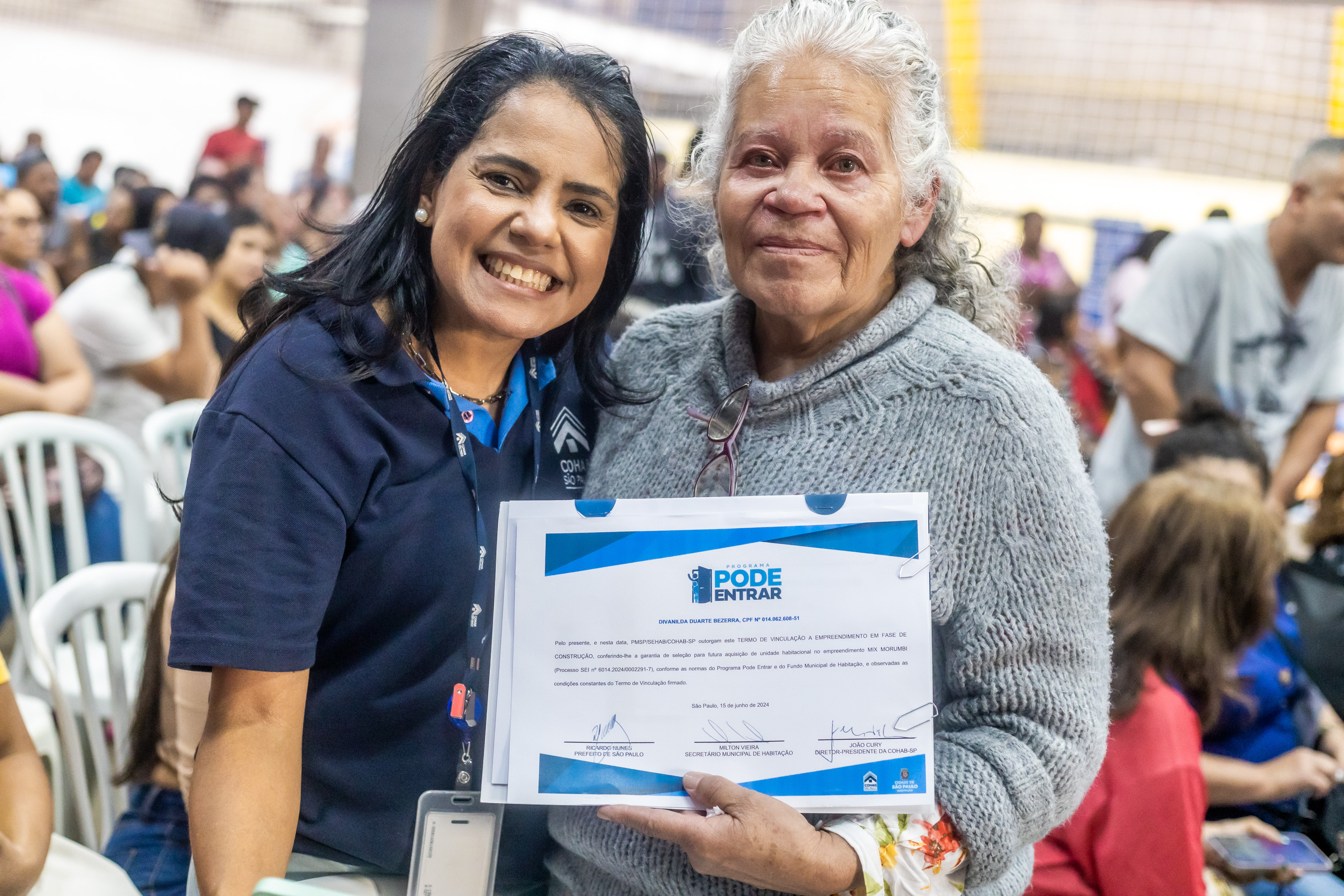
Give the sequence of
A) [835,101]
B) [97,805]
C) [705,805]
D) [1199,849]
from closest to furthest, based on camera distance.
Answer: [705,805], [835,101], [1199,849], [97,805]

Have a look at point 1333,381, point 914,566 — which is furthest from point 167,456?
point 1333,381

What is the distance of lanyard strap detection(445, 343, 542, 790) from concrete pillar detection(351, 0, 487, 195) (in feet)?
22.8

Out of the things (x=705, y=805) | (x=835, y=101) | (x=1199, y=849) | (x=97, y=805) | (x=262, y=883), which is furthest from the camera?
(x=97, y=805)

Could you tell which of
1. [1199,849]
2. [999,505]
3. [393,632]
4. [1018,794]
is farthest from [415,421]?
[1199,849]

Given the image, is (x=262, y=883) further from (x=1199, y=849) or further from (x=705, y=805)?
(x=1199, y=849)

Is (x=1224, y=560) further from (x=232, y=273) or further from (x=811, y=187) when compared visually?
(x=232, y=273)

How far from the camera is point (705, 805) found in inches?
48.3

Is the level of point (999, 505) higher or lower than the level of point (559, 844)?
higher

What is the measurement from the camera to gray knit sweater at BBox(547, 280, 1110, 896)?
1.28 m

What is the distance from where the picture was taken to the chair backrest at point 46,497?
121 inches

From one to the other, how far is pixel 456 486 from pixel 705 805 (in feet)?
1.70

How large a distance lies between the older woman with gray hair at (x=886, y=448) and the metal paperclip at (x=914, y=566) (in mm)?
84

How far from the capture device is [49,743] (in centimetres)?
229
